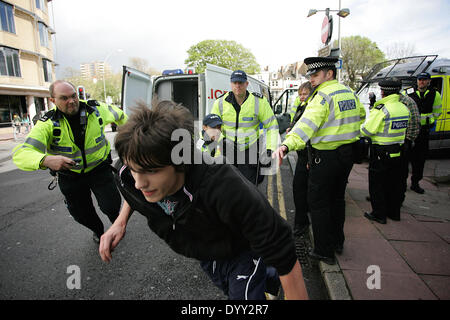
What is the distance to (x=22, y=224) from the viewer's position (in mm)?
3766

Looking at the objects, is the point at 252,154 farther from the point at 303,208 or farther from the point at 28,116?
the point at 28,116

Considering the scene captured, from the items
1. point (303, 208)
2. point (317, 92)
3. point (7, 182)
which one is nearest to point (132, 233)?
point (303, 208)

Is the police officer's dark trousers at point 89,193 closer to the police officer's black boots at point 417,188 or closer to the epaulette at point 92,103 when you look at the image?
the epaulette at point 92,103

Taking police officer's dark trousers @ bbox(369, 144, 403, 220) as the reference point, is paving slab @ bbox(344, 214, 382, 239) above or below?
below

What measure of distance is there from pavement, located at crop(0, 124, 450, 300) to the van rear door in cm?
400

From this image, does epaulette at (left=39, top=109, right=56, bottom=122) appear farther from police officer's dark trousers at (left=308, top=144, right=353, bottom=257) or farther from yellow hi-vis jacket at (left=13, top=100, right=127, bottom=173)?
police officer's dark trousers at (left=308, top=144, right=353, bottom=257)

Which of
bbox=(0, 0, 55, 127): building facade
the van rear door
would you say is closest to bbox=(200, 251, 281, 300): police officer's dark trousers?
the van rear door

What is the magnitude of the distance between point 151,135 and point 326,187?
202 cm

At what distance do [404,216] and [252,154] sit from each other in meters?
2.44

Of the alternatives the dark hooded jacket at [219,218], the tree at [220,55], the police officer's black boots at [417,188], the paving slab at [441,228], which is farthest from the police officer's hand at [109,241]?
the tree at [220,55]

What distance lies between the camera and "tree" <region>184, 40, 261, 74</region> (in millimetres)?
38125

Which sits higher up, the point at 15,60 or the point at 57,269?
the point at 15,60

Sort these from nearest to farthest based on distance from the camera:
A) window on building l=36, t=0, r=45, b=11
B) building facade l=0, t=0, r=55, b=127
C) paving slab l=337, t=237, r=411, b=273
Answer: paving slab l=337, t=237, r=411, b=273
building facade l=0, t=0, r=55, b=127
window on building l=36, t=0, r=45, b=11
